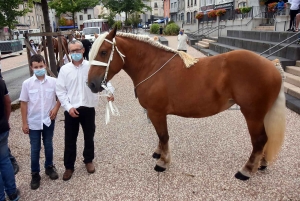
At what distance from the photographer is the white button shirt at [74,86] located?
2930 mm

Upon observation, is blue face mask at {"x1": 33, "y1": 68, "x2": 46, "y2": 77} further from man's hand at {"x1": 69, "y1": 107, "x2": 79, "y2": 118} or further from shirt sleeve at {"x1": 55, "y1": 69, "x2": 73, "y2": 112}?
man's hand at {"x1": 69, "y1": 107, "x2": 79, "y2": 118}

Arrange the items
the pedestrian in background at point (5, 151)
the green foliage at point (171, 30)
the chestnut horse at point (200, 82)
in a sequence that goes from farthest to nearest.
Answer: the green foliage at point (171, 30) → the chestnut horse at point (200, 82) → the pedestrian in background at point (5, 151)

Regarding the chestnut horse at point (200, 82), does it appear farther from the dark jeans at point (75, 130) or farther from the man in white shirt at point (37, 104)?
the man in white shirt at point (37, 104)

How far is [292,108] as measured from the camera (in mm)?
5262

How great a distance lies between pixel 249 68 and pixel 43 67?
95.4 inches

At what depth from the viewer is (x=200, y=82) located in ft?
9.20

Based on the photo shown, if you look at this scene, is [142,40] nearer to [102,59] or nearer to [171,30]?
[102,59]

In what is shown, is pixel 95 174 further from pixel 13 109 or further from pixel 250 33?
pixel 250 33

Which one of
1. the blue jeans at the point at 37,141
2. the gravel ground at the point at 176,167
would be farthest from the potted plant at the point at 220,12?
the blue jeans at the point at 37,141

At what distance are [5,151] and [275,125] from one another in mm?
3118

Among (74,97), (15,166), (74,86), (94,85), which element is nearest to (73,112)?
(74,97)

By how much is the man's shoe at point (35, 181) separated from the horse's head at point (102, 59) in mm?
1401

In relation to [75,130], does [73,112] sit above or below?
above

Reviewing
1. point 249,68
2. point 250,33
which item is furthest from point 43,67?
point 250,33
